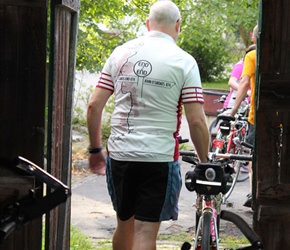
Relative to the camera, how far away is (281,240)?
182 inches

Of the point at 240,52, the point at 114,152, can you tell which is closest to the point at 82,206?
the point at 114,152

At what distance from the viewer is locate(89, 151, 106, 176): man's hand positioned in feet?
16.1

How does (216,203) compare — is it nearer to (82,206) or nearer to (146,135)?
(146,135)

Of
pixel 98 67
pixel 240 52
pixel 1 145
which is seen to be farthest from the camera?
pixel 240 52

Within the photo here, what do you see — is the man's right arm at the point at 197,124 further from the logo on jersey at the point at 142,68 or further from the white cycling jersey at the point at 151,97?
the logo on jersey at the point at 142,68

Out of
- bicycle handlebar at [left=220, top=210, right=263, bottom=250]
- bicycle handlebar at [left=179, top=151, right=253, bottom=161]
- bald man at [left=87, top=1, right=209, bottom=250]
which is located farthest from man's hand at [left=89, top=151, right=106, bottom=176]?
bicycle handlebar at [left=220, top=210, right=263, bottom=250]

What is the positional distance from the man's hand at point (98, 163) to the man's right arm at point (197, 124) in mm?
687

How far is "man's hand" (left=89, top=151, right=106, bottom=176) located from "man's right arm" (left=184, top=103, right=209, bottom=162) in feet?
2.25

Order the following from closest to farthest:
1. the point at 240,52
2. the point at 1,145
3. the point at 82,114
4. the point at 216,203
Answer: the point at 1,145 < the point at 216,203 < the point at 82,114 < the point at 240,52

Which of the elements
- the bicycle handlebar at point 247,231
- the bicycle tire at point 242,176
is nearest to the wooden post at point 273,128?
the bicycle handlebar at point 247,231

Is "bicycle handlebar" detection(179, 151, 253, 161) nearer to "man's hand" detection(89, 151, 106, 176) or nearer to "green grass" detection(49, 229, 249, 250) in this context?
"man's hand" detection(89, 151, 106, 176)

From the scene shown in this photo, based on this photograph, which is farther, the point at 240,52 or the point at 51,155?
the point at 240,52

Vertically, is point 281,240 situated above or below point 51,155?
below

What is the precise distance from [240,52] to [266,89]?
22916 millimetres
